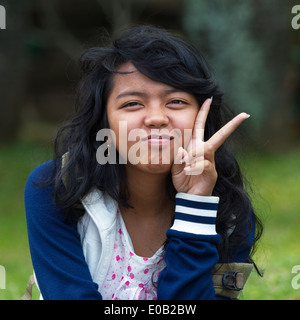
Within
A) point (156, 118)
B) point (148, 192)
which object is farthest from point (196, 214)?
point (156, 118)

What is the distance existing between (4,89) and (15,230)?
3.42m

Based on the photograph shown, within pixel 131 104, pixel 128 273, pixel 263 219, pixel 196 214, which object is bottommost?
pixel 263 219

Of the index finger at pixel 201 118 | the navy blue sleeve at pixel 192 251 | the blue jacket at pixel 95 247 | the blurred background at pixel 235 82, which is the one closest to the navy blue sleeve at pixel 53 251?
the blue jacket at pixel 95 247

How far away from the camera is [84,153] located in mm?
2615

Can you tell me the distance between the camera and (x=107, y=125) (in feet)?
8.64

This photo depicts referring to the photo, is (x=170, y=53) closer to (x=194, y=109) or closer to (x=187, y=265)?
(x=194, y=109)

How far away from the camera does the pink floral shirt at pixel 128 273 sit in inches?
102

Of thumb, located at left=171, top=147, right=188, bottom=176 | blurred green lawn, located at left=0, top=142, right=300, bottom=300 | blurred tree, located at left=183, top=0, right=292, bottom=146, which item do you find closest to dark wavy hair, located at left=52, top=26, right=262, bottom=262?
thumb, located at left=171, top=147, right=188, bottom=176

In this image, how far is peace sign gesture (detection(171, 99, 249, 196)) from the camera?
2.52 meters

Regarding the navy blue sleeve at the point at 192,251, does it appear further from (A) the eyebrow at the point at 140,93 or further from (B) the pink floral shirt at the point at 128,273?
(A) the eyebrow at the point at 140,93

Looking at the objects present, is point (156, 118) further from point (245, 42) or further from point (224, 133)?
point (245, 42)

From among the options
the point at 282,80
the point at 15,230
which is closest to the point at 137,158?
the point at 15,230

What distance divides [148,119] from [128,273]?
69cm
